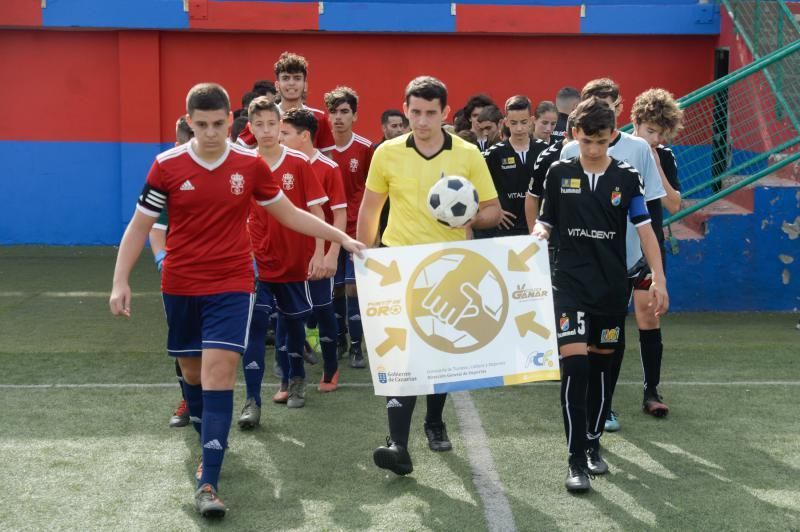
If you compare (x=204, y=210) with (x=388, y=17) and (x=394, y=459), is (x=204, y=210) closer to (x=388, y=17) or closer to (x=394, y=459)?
(x=394, y=459)

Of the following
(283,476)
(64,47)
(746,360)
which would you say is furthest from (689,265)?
(64,47)

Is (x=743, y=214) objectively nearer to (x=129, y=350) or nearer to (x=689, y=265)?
(x=689, y=265)

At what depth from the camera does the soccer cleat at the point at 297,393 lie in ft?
24.1

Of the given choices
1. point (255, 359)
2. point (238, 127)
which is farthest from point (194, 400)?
point (238, 127)

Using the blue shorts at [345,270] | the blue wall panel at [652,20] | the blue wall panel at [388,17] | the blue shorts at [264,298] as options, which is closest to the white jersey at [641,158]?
the blue shorts at [264,298]

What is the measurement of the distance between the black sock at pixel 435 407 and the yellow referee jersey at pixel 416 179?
0.93m

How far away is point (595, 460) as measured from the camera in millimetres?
5922

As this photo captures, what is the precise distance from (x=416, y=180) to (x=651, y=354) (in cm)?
217

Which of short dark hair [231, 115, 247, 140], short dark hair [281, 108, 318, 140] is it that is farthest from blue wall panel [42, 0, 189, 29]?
short dark hair [281, 108, 318, 140]

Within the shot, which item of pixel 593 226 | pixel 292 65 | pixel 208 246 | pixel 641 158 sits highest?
pixel 292 65

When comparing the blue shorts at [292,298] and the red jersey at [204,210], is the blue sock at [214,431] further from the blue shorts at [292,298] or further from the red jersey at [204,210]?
the blue shorts at [292,298]

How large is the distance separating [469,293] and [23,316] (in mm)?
6058

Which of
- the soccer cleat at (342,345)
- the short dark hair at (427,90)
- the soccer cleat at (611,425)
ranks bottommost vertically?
the soccer cleat at (342,345)

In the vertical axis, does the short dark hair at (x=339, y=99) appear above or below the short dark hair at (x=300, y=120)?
above
